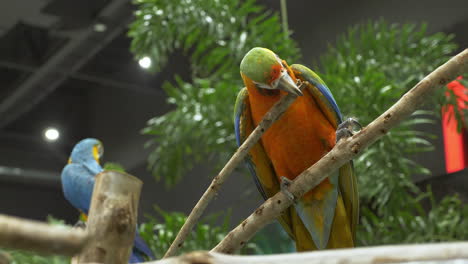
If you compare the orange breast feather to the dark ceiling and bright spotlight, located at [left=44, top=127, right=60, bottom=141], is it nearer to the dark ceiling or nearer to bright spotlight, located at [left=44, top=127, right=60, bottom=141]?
the dark ceiling

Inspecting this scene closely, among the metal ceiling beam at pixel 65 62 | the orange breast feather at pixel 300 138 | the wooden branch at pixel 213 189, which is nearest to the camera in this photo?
the wooden branch at pixel 213 189

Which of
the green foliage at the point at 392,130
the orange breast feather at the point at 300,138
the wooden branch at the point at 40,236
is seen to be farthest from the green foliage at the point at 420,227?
the wooden branch at the point at 40,236

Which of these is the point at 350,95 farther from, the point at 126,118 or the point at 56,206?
the point at 56,206

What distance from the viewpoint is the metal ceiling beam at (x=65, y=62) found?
510 cm

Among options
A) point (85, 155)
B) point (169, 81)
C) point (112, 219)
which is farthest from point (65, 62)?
point (112, 219)

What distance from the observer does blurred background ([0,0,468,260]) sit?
2.75m

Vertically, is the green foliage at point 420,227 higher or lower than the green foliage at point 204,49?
lower

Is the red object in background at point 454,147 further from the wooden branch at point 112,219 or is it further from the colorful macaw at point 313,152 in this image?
the wooden branch at point 112,219

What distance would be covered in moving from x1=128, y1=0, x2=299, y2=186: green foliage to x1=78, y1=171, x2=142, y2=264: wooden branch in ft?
6.01

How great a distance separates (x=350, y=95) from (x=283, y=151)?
100 cm

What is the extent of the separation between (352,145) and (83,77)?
17.2ft

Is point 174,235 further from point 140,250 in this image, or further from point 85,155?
point 85,155

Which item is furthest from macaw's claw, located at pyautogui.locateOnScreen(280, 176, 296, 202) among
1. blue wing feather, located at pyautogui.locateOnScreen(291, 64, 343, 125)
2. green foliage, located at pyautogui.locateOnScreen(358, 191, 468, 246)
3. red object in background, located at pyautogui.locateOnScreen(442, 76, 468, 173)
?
red object in background, located at pyautogui.locateOnScreen(442, 76, 468, 173)

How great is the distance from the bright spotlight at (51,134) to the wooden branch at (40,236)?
21.6ft
